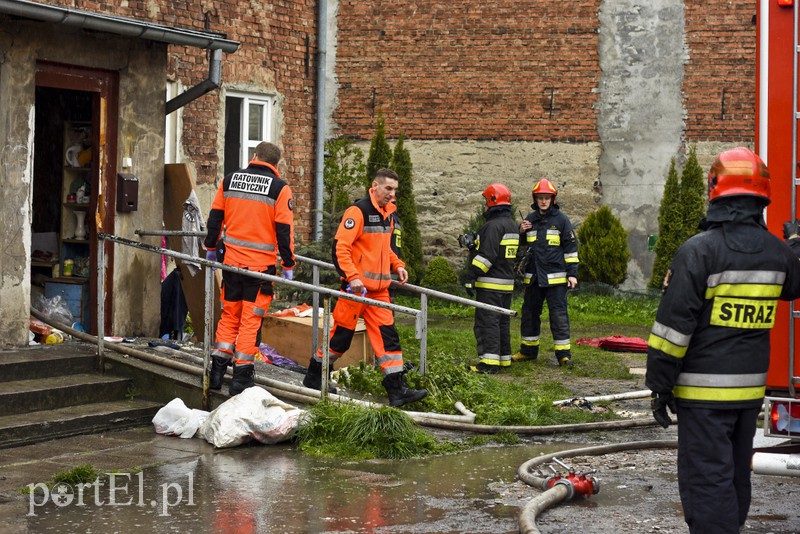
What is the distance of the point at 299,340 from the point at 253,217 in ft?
7.10

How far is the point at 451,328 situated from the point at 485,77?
6.45 meters

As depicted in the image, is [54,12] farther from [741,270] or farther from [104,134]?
[741,270]

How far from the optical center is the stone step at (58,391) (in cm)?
855

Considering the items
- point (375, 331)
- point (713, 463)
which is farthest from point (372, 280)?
point (713, 463)

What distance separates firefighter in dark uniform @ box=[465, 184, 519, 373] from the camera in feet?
39.9

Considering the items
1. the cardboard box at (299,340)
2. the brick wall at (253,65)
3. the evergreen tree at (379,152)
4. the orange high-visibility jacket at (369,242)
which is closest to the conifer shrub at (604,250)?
the evergreen tree at (379,152)

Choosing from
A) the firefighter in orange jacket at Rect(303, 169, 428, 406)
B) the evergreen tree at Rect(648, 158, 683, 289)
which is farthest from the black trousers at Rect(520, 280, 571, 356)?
the evergreen tree at Rect(648, 158, 683, 289)

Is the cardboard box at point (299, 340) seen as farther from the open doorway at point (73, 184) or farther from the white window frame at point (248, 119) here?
the white window frame at point (248, 119)

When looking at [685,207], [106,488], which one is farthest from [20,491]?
[685,207]

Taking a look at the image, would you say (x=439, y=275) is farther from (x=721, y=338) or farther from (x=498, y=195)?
(x=721, y=338)

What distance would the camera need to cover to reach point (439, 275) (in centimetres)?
2022

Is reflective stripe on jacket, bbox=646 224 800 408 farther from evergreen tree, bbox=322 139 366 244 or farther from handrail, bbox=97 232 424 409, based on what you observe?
evergreen tree, bbox=322 139 366 244

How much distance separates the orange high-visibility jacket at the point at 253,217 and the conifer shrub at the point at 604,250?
11.0 meters

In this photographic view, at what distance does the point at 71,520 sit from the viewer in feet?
20.4
